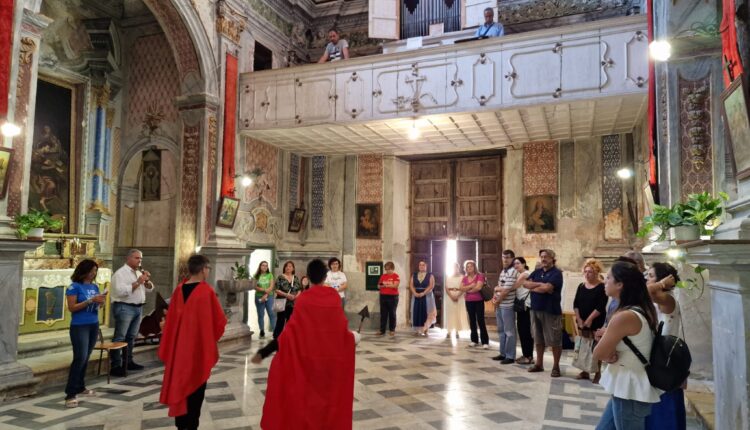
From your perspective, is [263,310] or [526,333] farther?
[263,310]

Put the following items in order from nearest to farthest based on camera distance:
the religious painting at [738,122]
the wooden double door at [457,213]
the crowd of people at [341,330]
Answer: the crowd of people at [341,330], the religious painting at [738,122], the wooden double door at [457,213]

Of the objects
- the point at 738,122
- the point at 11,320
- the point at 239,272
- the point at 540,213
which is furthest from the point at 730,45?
the point at 239,272

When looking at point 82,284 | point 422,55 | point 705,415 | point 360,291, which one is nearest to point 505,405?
point 705,415

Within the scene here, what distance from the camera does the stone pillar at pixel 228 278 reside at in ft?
30.0

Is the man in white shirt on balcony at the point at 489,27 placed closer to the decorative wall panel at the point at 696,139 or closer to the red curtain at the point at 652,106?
the red curtain at the point at 652,106

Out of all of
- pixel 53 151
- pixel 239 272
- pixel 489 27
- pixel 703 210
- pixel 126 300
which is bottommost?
pixel 126 300

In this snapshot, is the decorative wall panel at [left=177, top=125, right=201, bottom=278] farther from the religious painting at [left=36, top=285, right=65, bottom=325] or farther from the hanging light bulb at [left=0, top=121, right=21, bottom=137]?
the hanging light bulb at [left=0, top=121, right=21, bottom=137]

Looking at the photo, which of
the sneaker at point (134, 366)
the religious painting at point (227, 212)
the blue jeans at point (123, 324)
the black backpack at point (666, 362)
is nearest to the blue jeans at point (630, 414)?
the black backpack at point (666, 362)

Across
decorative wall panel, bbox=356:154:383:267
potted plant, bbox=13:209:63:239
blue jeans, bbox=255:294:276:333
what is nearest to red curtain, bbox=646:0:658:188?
decorative wall panel, bbox=356:154:383:267

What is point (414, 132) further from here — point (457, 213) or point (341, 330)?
point (341, 330)

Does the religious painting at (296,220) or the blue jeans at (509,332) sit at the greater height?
the religious painting at (296,220)

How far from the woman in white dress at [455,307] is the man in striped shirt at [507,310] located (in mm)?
2200

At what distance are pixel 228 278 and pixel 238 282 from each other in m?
0.30

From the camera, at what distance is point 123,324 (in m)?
6.46
